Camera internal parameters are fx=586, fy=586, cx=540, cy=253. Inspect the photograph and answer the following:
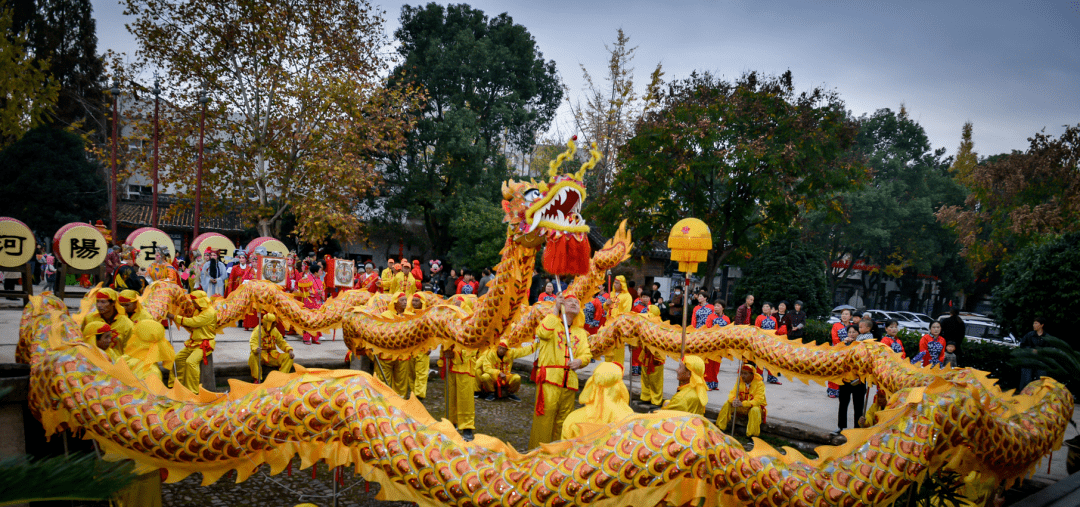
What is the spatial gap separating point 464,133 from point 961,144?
33512mm

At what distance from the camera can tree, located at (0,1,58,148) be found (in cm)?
1465

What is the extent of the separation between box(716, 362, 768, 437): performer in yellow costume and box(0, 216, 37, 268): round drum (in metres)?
8.60

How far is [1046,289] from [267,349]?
41.0 ft

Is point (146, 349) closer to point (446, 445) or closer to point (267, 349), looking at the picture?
point (267, 349)

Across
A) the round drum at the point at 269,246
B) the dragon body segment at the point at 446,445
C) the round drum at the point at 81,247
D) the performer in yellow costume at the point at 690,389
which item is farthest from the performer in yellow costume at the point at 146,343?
the round drum at the point at 269,246

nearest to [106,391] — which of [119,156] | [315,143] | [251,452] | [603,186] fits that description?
[251,452]

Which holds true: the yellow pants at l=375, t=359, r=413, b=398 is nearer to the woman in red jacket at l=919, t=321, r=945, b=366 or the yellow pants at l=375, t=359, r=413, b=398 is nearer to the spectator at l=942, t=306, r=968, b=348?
the woman in red jacket at l=919, t=321, r=945, b=366

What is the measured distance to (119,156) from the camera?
15961mm

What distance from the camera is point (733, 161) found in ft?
49.9

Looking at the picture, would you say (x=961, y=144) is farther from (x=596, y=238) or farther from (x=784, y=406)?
(x=784, y=406)

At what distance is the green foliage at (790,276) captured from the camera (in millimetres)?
15484

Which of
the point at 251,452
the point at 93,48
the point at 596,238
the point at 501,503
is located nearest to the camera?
the point at 501,503

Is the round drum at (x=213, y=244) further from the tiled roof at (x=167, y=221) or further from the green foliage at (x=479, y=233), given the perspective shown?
the tiled roof at (x=167, y=221)

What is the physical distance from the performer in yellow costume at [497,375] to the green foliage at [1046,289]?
8.73 m
